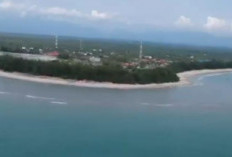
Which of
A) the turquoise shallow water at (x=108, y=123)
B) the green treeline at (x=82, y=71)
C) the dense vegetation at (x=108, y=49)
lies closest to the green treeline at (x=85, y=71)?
→ the green treeline at (x=82, y=71)

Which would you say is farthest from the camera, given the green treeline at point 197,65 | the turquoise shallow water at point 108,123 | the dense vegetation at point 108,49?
the dense vegetation at point 108,49

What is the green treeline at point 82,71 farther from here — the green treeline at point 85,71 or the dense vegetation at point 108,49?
the dense vegetation at point 108,49

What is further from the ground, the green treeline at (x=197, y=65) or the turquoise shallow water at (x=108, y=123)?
the turquoise shallow water at (x=108, y=123)

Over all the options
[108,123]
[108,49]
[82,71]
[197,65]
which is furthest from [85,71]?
[108,49]

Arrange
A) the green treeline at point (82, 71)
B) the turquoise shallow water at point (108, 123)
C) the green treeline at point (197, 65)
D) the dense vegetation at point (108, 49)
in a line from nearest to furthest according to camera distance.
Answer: the turquoise shallow water at point (108, 123), the green treeline at point (82, 71), the green treeline at point (197, 65), the dense vegetation at point (108, 49)

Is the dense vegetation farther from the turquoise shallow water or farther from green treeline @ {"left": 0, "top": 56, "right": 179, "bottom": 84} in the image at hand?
the turquoise shallow water

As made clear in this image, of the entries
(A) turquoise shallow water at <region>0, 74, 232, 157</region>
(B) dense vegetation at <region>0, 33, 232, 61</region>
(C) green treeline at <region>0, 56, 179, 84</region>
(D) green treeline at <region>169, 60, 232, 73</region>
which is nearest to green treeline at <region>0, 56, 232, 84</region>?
(C) green treeline at <region>0, 56, 179, 84</region>
